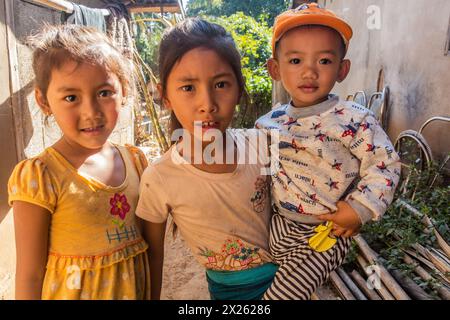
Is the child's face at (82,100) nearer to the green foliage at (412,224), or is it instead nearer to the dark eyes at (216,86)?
the dark eyes at (216,86)

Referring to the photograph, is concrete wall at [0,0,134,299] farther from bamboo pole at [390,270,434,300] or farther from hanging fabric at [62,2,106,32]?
bamboo pole at [390,270,434,300]

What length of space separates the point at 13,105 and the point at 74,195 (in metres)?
2.02

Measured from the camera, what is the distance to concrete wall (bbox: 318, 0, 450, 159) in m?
3.14

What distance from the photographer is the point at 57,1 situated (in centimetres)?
277

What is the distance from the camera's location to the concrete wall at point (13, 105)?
2617mm

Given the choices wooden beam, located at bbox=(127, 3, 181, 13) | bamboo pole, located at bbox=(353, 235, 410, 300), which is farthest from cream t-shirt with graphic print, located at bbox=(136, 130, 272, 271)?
wooden beam, located at bbox=(127, 3, 181, 13)

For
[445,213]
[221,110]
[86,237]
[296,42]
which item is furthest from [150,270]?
[445,213]

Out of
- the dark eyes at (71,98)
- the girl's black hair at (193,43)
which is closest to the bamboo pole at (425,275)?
the girl's black hair at (193,43)

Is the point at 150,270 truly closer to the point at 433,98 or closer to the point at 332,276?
the point at 332,276

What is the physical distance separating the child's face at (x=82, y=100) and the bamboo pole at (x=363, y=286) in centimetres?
189

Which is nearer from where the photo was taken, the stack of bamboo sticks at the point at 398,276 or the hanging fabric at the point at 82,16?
the stack of bamboo sticks at the point at 398,276

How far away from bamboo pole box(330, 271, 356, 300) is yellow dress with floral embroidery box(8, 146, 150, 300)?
1.52 m

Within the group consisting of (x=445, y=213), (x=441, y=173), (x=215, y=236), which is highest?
(x=215, y=236)
